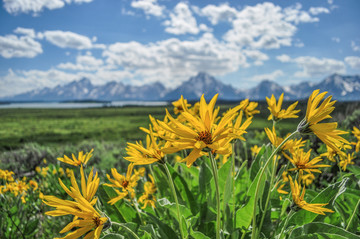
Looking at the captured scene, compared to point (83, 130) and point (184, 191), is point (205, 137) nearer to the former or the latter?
point (184, 191)

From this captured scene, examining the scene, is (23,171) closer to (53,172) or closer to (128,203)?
(53,172)

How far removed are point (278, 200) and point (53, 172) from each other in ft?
11.2

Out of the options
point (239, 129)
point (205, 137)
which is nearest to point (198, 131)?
point (205, 137)

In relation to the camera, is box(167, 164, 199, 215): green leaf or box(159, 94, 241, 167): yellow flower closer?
box(159, 94, 241, 167): yellow flower

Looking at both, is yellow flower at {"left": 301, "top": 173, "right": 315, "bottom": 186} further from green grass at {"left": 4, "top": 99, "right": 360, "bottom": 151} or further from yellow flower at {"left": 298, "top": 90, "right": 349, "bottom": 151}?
yellow flower at {"left": 298, "top": 90, "right": 349, "bottom": 151}

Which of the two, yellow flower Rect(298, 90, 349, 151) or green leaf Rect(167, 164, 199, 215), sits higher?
yellow flower Rect(298, 90, 349, 151)

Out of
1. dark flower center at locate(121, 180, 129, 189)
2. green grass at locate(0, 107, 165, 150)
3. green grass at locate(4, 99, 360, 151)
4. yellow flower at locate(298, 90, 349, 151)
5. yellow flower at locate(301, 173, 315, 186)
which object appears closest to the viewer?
yellow flower at locate(298, 90, 349, 151)

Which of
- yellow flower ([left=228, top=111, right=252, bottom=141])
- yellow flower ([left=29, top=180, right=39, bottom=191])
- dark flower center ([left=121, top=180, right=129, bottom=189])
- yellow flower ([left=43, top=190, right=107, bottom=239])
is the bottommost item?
yellow flower ([left=29, top=180, right=39, bottom=191])

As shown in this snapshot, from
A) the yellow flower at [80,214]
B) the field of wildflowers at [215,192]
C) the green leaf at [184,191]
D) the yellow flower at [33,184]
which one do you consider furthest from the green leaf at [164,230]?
the yellow flower at [33,184]

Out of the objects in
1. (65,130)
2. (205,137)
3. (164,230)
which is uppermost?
Answer: (205,137)

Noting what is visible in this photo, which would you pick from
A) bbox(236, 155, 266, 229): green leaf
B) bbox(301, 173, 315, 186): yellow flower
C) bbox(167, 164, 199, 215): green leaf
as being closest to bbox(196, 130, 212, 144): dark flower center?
bbox(236, 155, 266, 229): green leaf

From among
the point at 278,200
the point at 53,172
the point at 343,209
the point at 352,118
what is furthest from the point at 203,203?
the point at 352,118

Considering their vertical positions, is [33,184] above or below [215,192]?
below

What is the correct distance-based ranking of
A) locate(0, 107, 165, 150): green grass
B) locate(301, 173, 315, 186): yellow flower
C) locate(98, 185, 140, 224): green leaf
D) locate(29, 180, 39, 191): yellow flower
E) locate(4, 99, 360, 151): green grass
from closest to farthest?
1. locate(98, 185, 140, 224): green leaf
2. locate(301, 173, 315, 186): yellow flower
3. locate(29, 180, 39, 191): yellow flower
4. locate(4, 99, 360, 151): green grass
5. locate(0, 107, 165, 150): green grass
